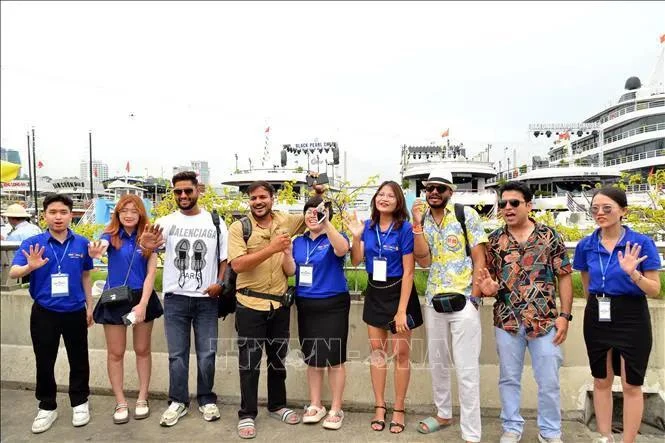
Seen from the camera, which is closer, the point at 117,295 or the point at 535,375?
the point at 535,375

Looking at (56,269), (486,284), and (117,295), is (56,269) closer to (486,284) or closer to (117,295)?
(117,295)

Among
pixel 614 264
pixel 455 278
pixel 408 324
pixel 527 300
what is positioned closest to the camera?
pixel 614 264

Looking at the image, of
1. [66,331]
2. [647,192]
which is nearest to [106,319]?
[66,331]

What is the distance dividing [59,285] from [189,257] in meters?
1.00

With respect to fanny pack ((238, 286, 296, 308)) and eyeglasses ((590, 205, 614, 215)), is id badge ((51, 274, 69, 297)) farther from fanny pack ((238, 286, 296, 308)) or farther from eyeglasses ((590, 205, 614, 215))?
eyeglasses ((590, 205, 614, 215))

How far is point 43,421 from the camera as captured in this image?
3.22 metres

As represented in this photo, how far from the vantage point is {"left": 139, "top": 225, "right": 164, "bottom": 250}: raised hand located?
10.4 ft

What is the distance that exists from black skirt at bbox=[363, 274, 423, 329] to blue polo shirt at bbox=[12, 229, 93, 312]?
92.8 inches

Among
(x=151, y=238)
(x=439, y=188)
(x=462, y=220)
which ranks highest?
(x=439, y=188)

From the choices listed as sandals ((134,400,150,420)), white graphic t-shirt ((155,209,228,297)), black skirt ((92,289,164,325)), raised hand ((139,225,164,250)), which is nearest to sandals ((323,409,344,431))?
white graphic t-shirt ((155,209,228,297))

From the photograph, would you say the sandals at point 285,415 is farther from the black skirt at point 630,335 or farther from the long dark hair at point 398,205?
the black skirt at point 630,335

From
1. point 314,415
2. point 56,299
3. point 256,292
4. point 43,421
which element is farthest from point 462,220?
point 43,421

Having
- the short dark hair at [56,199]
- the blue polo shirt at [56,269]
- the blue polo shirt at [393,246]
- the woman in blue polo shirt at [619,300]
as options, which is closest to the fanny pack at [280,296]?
the blue polo shirt at [393,246]

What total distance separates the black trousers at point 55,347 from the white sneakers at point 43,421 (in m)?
0.04
